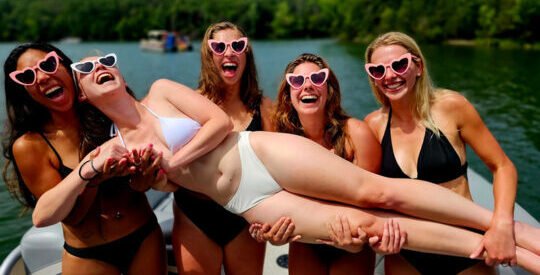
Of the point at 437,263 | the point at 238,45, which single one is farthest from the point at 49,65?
the point at 437,263

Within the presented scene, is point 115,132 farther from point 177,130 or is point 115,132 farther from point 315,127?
point 315,127

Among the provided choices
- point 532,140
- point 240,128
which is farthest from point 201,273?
point 532,140

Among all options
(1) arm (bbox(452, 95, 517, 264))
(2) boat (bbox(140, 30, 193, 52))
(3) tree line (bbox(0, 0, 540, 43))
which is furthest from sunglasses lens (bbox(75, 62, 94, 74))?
(3) tree line (bbox(0, 0, 540, 43))

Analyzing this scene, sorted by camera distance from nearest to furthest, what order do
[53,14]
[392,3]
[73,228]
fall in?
[73,228], [392,3], [53,14]

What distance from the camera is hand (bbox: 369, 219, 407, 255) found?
7.48ft

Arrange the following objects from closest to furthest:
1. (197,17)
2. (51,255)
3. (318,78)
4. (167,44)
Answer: (318,78) < (51,255) < (167,44) < (197,17)

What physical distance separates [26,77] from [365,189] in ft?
6.10

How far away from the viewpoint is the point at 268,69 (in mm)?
30531

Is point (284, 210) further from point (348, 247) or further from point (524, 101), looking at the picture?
point (524, 101)

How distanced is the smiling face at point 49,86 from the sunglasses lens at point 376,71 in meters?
1.69

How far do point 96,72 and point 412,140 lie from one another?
5.89 ft

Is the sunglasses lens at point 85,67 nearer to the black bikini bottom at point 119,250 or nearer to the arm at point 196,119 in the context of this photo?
the arm at point 196,119

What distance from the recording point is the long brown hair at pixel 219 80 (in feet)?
9.49

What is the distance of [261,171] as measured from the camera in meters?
2.40
